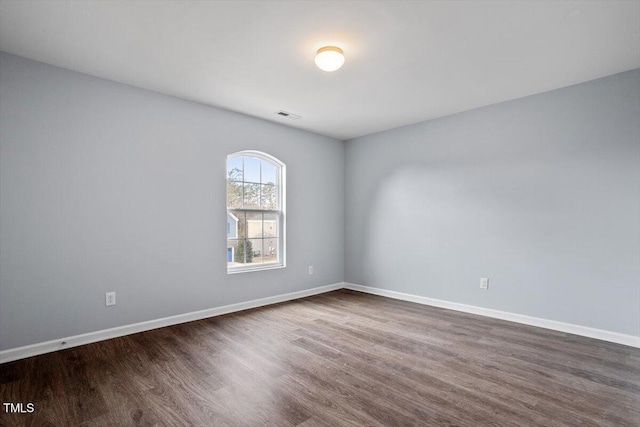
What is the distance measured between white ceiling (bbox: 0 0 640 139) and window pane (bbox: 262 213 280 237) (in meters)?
1.67

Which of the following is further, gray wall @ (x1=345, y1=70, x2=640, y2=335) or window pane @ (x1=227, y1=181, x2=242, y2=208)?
window pane @ (x1=227, y1=181, x2=242, y2=208)

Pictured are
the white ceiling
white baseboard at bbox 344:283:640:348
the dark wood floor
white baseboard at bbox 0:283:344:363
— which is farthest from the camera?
white baseboard at bbox 344:283:640:348

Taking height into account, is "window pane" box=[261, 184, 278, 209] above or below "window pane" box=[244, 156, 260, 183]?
below

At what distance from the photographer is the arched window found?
4164 mm

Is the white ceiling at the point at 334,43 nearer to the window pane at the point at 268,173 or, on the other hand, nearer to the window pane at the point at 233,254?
the window pane at the point at 268,173

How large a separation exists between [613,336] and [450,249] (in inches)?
67.9

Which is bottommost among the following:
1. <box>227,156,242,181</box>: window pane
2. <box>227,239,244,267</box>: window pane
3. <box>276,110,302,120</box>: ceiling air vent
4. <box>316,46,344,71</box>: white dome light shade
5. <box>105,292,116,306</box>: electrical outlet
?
<box>105,292,116,306</box>: electrical outlet

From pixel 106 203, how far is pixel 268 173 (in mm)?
2049

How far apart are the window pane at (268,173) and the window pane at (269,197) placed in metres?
0.07

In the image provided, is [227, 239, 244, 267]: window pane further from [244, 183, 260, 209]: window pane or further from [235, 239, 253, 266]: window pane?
[244, 183, 260, 209]: window pane

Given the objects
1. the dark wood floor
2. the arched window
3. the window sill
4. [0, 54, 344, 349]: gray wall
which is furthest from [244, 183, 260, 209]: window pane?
the dark wood floor

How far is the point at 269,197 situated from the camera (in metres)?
4.59

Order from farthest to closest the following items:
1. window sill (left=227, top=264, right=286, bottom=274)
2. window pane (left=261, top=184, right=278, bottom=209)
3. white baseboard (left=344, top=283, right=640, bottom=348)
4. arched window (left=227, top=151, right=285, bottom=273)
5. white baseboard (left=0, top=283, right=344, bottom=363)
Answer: window pane (left=261, top=184, right=278, bottom=209) → arched window (left=227, top=151, right=285, bottom=273) → window sill (left=227, top=264, right=286, bottom=274) → white baseboard (left=344, top=283, right=640, bottom=348) → white baseboard (left=0, top=283, right=344, bottom=363)

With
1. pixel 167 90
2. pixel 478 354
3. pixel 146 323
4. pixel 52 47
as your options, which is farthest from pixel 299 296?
pixel 52 47
